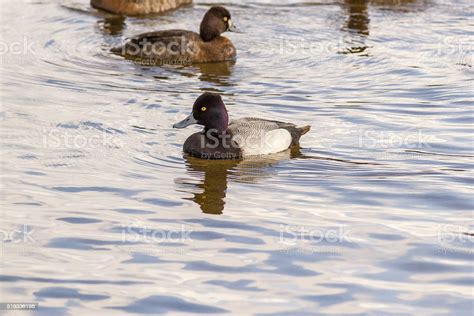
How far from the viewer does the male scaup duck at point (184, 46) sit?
1591cm

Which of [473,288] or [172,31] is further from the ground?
[172,31]

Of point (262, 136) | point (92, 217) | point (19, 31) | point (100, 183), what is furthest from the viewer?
point (19, 31)

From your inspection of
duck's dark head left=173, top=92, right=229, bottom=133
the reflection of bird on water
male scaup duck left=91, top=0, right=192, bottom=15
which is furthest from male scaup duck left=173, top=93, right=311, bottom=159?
male scaup duck left=91, top=0, right=192, bottom=15

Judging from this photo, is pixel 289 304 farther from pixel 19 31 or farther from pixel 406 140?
pixel 19 31

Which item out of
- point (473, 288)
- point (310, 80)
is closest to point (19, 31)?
point (310, 80)

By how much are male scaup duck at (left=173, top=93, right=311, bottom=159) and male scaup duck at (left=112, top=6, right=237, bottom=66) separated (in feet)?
14.6

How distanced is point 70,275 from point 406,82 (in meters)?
7.71

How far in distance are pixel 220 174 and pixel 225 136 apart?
2.23ft

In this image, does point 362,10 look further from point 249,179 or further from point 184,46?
point 249,179

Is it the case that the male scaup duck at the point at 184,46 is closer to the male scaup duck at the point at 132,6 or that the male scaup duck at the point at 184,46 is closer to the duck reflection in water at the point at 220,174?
the male scaup duck at the point at 132,6

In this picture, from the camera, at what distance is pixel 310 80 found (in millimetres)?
14602

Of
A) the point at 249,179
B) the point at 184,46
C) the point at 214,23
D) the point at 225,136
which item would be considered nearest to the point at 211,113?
the point at 225,136

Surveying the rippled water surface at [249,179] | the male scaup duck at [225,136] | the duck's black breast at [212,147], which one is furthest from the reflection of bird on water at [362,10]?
the duck's black breast at [212,147]

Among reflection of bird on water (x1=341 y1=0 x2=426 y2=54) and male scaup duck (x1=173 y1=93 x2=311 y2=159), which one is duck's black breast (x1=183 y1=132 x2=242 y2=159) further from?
reflection of bird on water (x1=341 y1=0 x2=426 y2=54)
